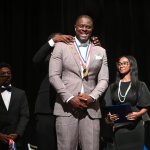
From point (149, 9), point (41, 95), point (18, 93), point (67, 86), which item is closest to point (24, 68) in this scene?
point (18, 93)

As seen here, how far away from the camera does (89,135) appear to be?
2.90 meters

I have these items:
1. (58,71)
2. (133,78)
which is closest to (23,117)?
(58,71)

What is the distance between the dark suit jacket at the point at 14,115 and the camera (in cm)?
351

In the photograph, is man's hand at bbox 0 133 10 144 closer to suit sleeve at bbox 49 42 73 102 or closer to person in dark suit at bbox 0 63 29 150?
person in dark suit at bbox 0 63 29 150

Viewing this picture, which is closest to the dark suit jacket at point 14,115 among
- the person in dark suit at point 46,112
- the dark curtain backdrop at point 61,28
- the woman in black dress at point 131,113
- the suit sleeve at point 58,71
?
the person in dark suit at point 46,112

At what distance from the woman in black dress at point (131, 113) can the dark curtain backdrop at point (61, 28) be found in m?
0.70

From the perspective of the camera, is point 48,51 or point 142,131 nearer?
point 48,51

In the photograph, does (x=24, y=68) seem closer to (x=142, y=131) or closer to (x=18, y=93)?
(x=18, y=93)

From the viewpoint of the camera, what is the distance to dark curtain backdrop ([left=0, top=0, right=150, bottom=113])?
14.2 feet

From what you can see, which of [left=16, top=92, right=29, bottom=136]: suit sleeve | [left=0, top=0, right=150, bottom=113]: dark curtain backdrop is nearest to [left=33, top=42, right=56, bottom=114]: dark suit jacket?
[left=16, top=92, right=29, bottom=136]: suit sleeve

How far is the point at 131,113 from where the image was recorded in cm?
348

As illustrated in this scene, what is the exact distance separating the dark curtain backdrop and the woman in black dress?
2.31ft

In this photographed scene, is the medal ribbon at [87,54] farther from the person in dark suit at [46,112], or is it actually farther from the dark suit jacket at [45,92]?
the dark suit jacket at [45,92]

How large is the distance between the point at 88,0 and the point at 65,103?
1.87 metres
